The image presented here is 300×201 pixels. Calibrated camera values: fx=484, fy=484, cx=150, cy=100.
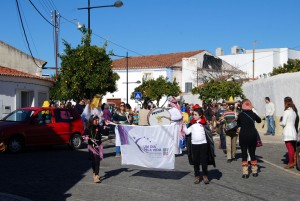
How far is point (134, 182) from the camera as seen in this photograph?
10.3m

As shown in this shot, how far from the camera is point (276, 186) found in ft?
32.3

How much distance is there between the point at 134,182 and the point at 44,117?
7717mm

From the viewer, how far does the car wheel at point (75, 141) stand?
17.7 m

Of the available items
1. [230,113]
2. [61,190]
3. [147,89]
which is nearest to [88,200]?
[61,190]

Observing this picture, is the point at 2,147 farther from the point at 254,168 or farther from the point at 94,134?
the point at 254,168

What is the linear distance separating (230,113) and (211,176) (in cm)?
333

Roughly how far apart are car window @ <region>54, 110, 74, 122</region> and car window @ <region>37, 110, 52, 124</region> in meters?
0.27

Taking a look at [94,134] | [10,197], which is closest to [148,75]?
[94,134]

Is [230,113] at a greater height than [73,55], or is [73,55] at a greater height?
[73,55]

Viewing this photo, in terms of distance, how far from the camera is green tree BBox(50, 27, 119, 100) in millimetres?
25156

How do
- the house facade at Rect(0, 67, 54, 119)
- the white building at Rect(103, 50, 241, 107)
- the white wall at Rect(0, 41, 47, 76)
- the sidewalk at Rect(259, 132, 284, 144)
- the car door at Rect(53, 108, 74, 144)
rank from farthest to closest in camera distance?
the white building at Rect(103, 50, 241, 107), the white wall at Rect(0, 41, 47, 76), the house facade at Rect(0, 67, 54, 119), the sidewalk at Rect(259, 132, 284, 144), the car door at Rect(53, 108, 74, 144)

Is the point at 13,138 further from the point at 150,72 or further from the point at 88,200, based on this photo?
the point at 150,72

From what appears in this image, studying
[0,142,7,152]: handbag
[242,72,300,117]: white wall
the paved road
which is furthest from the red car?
[242,72,300,117]: white wall

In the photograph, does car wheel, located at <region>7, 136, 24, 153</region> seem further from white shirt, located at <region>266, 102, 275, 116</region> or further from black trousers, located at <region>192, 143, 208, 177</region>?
white shirt, located at <region>266, 102, 275, 116</region>
